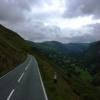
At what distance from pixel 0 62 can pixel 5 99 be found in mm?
20537

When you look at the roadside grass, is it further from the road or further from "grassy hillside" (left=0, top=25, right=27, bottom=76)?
"grassy hillside" (left=0, top=25, right=27, bottom=76)

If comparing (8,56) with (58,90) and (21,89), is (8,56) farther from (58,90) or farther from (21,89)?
(21,89)

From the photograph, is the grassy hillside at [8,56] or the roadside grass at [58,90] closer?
the roadside grass at [58,90]

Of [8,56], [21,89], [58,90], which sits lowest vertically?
[58,90]

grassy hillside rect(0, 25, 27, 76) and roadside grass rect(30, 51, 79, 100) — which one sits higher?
grassy hillside rect(0, 25, 27, 76)

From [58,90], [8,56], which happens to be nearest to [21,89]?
[58,90]

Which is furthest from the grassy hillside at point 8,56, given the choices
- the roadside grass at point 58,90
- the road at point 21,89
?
the roadside grass at point 58,90

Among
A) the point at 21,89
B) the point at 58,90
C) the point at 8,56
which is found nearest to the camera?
the point at 21,89

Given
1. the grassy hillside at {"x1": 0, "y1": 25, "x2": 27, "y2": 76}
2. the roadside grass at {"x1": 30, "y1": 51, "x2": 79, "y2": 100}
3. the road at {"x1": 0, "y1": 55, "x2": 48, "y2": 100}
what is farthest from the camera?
the grassy hillside at {"x1": 0, "y1": 25, "x2": 27, "y2": 76}

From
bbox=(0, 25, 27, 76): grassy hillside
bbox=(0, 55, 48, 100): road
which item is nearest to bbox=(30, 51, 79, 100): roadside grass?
bbox=(0, 55, 48, 100): road

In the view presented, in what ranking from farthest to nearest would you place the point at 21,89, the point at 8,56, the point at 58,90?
the point at 8,56 < the point at 58,90 < the point at 21,89

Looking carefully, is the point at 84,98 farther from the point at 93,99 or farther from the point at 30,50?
the point at 30,50

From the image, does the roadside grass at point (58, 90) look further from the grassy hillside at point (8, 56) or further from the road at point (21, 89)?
the grassy hillside at point (8, 56)

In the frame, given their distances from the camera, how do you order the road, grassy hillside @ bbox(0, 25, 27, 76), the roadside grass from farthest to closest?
1. grassy hillside @ bbox(0, 25, 27, 76)
2. the roadside grass
3. the road
